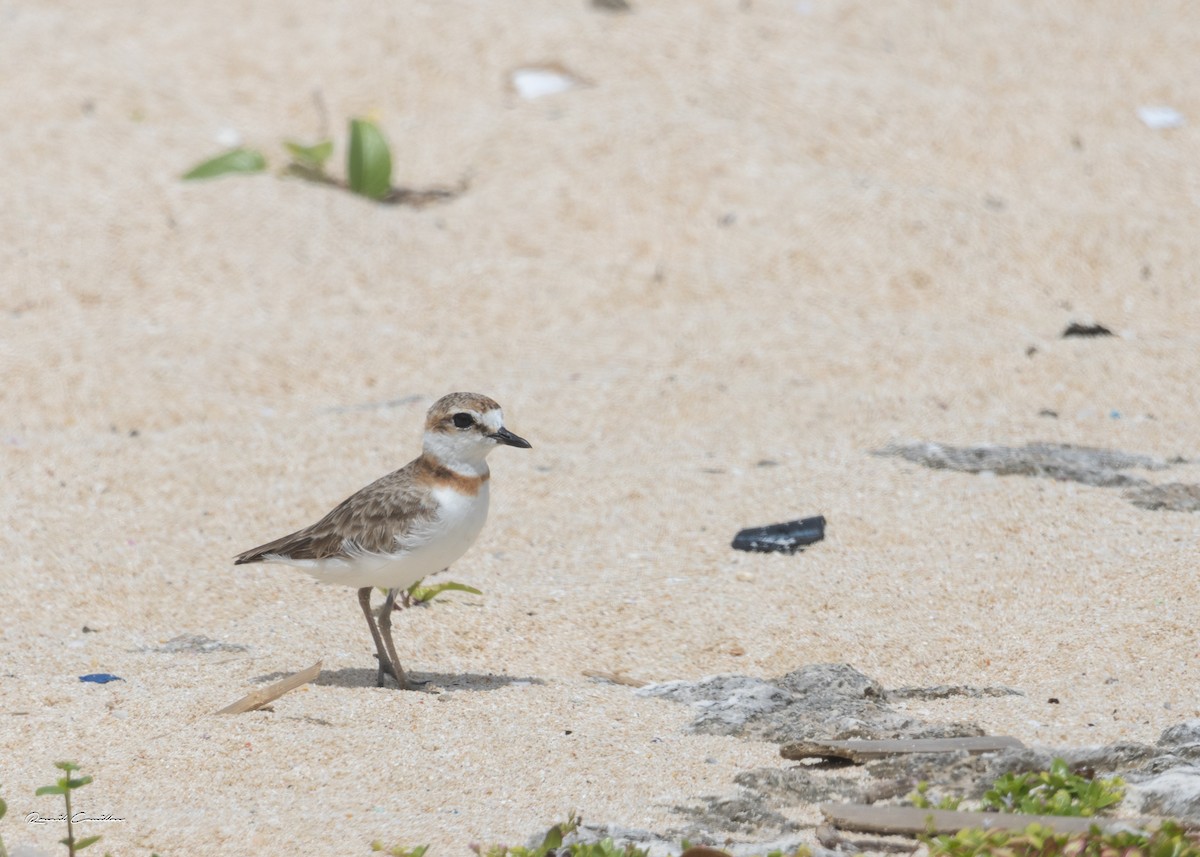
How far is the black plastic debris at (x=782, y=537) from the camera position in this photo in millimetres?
5832

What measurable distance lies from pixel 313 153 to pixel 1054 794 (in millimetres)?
7611

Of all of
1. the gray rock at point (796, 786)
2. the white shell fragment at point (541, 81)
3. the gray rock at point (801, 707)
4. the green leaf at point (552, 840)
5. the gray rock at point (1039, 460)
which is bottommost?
the gray rock at point (1039, 460)

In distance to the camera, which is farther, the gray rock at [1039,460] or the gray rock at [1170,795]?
the gray rock at [1039,460]

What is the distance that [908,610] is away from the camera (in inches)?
206

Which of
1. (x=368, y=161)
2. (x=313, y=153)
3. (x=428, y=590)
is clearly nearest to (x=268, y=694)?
(x=428, y=590)

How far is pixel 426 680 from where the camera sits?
4855mm

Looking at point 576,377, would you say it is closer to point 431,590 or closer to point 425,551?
point 431,590

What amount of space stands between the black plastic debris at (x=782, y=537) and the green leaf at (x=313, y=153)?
5175mm

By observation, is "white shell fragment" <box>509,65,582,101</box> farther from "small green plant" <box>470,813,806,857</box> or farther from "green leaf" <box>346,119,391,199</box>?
"small green plant" <box>470,813,806,857</box>

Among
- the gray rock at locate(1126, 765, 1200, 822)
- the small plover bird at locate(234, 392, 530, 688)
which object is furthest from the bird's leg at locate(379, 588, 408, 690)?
the gray rock at locate(1126, 765, 1200, 822)

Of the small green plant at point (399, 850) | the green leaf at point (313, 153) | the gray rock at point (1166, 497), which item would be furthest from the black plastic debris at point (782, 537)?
the green leaf at point (313, 153)

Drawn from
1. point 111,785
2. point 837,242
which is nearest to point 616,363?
point 837,242

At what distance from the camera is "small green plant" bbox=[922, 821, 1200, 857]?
3059mm

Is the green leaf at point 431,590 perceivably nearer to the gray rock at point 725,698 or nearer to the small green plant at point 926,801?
the gray rock at point 725,698
